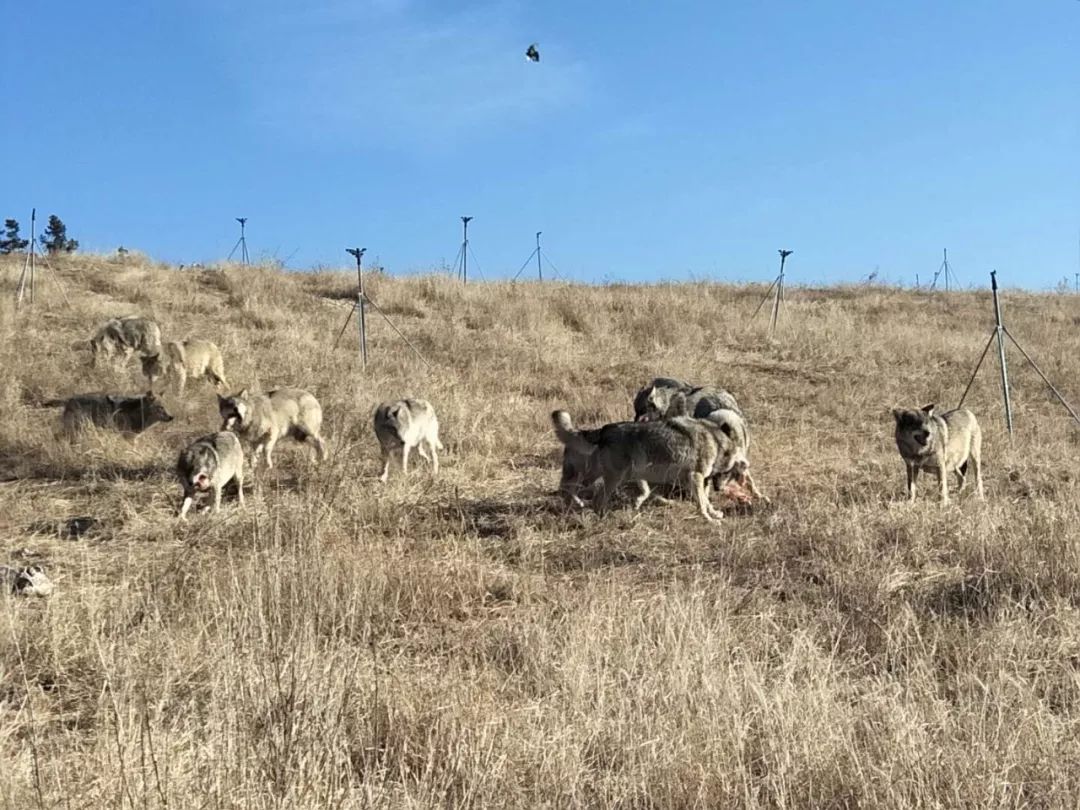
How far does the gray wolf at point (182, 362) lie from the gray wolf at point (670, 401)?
7.18m

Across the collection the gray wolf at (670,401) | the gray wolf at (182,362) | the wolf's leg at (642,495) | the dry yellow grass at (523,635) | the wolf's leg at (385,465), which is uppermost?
the gray wolf at (182,362)

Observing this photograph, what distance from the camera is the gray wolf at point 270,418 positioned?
33.7ft

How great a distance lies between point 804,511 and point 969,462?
3337 millimetres

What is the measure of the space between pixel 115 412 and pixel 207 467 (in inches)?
157

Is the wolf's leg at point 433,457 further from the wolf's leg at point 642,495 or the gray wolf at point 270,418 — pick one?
the wolf's leg at point 642,495

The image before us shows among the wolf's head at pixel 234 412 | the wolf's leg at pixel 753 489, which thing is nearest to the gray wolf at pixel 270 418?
the wolf's head at pixel 234 412

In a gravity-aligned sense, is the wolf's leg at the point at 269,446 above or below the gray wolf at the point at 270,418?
below

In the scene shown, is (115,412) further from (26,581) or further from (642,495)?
(642,495)

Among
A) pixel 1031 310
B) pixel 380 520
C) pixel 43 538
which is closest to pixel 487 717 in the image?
pixel 380 520

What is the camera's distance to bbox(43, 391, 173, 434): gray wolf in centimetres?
1177

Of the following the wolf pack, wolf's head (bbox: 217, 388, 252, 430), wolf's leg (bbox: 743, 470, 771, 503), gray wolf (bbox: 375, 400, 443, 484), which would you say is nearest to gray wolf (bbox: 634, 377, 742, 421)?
the wolf pack

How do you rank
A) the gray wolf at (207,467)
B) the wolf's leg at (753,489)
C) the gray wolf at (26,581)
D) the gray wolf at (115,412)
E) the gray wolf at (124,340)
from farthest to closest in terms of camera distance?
the gray wolf at (124,340), the gray wolf at (115,412), the wolf's leg at (753,489), the gray wolf at (207,467), the gray wolf at (26,581)

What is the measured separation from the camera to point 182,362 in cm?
1454

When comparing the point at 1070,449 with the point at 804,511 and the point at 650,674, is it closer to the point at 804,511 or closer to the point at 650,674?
the point at 804,511
